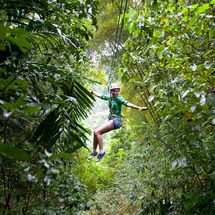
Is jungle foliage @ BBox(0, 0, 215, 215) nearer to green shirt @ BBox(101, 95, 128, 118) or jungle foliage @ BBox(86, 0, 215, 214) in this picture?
jungle foliage @ BBox(86, 0, 215, 214)

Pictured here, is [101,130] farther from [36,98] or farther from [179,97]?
[36,98]

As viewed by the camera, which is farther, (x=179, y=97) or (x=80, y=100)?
(x=179, y=97)

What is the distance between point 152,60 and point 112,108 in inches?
44.6

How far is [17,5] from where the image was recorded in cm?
137

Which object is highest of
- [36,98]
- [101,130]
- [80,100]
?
[101,130]

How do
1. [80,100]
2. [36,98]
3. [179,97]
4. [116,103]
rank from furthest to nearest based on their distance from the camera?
[116,103] < [179,97] < [80,100] < [36,98]

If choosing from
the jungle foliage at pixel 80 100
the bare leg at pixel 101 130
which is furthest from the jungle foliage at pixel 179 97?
the bare leg at pixel 101 130

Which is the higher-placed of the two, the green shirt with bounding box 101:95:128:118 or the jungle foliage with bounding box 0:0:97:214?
the green shirt with bounding box 101:95:128:118

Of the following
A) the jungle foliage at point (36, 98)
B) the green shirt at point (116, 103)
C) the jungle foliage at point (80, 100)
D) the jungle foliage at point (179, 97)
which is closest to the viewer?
the jungle foliage at point (36, 98)

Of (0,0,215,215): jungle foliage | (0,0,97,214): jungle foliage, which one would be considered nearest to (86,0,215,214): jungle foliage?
(0,0,215,215): jungle foliage

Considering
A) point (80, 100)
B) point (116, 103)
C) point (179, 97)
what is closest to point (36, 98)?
point (80, 100)

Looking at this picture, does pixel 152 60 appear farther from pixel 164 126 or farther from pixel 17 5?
pixel 17 5

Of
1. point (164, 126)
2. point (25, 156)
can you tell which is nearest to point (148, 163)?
point (164, 126)

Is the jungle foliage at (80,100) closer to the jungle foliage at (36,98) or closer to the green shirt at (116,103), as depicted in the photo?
the jungle foliage at (36,98)
